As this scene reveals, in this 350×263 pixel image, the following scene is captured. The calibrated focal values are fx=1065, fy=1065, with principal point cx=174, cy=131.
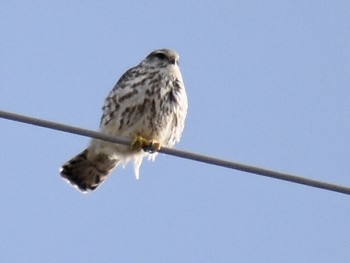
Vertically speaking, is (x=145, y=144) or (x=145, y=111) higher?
(x=145, y=111)

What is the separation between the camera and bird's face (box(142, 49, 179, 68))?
34.2 ft

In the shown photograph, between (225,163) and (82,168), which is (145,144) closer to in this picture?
(82,168)

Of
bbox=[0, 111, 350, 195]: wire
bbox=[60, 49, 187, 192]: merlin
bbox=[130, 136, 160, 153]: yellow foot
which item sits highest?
bbox=[60, 49, 187, 192]: merlin

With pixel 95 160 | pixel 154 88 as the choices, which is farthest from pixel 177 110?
pixel 95 160

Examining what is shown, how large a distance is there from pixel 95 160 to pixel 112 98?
32.8 inches

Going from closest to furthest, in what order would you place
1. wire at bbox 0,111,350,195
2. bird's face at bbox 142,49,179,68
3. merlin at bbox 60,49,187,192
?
wire at bbox 0,111,350,195 → merlin at bbox 60,49,187,192 → bird's face at bbox 142,49,179,68

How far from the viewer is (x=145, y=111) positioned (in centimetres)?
986

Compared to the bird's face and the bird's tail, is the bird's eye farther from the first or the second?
the bird's tail

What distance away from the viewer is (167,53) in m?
10.6

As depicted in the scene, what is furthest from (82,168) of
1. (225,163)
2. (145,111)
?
(225,163)

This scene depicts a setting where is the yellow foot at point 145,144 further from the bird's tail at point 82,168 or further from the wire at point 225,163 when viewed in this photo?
the wire at point 225,163

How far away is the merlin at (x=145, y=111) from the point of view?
9812 millimetres

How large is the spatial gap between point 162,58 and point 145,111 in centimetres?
87

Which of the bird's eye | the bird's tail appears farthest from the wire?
the bird's tail
